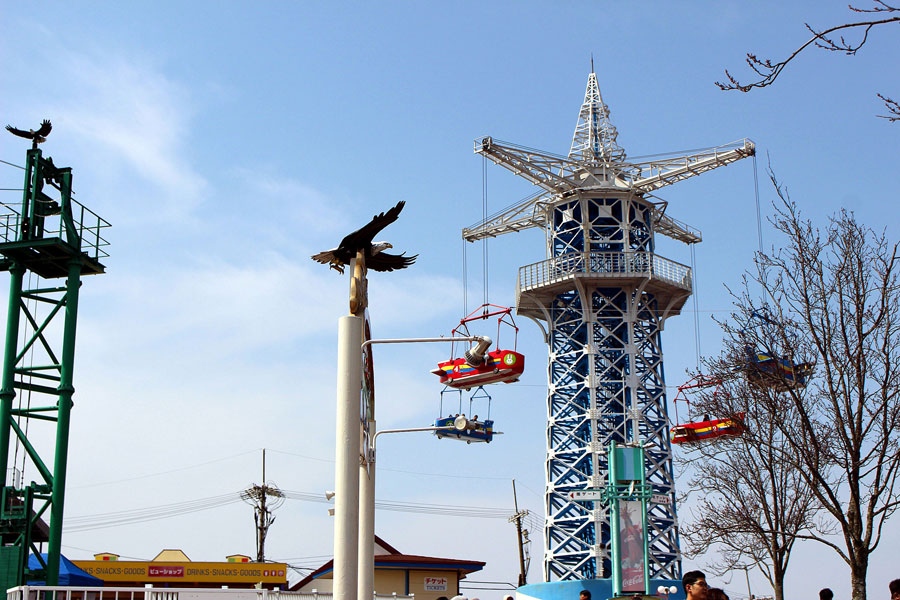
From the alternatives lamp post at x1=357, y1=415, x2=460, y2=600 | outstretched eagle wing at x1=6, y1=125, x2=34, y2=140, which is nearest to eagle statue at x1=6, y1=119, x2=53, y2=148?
outstretched eagle wing at x1=6, y1=125, x2=34, y2=140

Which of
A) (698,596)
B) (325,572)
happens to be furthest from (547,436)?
(698,596)

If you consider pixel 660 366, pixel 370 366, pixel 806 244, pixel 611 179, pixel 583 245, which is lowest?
pixel 370 366

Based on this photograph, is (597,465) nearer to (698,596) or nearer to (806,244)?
(806,244)

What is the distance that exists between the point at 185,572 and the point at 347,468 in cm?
3720

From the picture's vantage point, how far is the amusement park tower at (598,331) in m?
49.9

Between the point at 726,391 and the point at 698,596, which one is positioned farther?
the point at 726,391

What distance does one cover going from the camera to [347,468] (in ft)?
47.7

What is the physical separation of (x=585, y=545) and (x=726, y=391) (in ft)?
86.5

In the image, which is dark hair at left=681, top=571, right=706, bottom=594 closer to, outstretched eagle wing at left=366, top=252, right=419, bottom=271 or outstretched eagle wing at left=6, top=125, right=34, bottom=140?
outstretched eagle wing at left=366, top=252, right=419, bottom=271

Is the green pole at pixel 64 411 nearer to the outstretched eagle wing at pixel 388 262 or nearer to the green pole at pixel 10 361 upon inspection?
the green pole at pixel 10 361

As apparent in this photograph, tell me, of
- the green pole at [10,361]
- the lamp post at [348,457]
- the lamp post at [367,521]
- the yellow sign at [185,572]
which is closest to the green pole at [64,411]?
the green pole at [10,361]

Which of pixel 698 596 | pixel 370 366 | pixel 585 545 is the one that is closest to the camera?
pixel 698 596

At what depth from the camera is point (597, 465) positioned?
49.8 meters

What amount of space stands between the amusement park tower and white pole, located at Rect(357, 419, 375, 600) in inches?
1233
